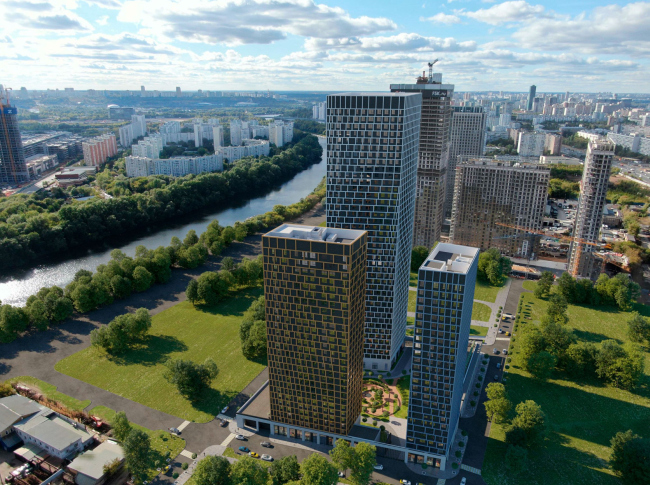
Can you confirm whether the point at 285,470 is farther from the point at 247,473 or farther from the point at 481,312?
the point at 481,312

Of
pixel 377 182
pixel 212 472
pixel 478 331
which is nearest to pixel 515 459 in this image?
pixel 212 472

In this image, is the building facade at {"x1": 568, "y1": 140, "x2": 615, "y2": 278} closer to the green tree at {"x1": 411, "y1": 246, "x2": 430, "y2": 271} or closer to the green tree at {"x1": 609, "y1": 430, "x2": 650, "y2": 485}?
the green tree at {"x1": 411, "y1": 246, "x2": 430, "y2": 271}

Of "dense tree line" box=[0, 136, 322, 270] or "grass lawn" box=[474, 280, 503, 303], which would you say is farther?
"dense tree line" box=[0, 136, 322, 270]

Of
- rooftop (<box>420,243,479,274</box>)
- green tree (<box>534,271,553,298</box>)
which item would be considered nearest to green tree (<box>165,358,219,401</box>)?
rooftop (<box>420,243,479,274</box>)

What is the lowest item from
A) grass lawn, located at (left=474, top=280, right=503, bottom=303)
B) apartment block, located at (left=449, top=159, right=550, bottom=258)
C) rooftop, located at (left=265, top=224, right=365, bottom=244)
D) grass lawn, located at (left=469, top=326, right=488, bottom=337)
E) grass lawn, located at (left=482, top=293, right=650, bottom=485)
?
grass lawn, located at (left=482, top=293, right=650, bottom=485)

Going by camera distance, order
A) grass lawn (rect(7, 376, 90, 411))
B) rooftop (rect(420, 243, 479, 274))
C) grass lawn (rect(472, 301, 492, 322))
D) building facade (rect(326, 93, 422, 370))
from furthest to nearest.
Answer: grass lawn (rect(472, 301, 492, 322)), grass lawn (rect(7, 376, 90, 411)), building facade (rect(326, 93, 422, 370)), rooftop (rect(420, 243, 479, 274))

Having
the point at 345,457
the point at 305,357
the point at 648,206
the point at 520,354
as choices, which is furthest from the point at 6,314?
the point at 648,206

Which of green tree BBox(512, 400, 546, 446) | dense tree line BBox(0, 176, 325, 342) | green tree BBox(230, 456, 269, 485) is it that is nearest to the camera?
green tree BBox(230, 456, 269, 485)

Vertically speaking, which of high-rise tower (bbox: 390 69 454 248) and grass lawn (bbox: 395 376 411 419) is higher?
high-rise tower (bbox: 390 69 454 248)
